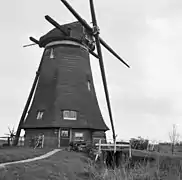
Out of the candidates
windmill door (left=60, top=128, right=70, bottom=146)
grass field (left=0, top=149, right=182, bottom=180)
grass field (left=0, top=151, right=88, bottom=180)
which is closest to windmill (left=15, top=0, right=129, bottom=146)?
windmill door (left=60, top=128, right=70, bottom=146)

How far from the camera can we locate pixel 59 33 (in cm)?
2880

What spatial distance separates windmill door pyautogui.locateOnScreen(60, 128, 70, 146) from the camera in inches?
1019

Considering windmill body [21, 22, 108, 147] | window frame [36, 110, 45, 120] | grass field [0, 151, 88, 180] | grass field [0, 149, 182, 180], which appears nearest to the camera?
grass field [0, 149, 182, 180]

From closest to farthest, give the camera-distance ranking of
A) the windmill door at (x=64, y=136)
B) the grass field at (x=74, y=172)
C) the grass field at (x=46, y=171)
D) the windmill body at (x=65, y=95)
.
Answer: the grass field at (x=74, y=172) → the grass field at (x=46, y=171) → the windmill door at (x=64, y=136) → the windmill body at (x=65, y=95)

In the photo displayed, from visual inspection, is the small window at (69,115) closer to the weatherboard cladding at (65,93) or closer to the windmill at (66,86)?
the windmill at (66,86)

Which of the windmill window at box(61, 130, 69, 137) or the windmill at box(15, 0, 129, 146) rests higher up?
the windmill at box(15, 0, 129, 146)

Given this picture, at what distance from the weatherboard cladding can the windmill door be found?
0.48 meters

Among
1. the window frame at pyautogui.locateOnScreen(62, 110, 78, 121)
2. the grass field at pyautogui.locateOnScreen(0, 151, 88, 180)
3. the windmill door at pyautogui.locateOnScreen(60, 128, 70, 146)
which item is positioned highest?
the window frame at pyautogui.locateOnScreen(62, 110, 78, 121)

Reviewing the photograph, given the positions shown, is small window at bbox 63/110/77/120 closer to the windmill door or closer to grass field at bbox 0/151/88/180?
the windmill door

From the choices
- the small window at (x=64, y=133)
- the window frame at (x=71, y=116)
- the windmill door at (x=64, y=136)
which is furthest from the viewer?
the window frame at (x=71, y=116)

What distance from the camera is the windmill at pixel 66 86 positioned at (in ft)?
86.9

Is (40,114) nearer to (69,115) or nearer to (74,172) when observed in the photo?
(69,115)

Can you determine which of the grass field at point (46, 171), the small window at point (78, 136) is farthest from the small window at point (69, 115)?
the grass field at point (46, 171)

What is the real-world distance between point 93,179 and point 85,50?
18173mm
